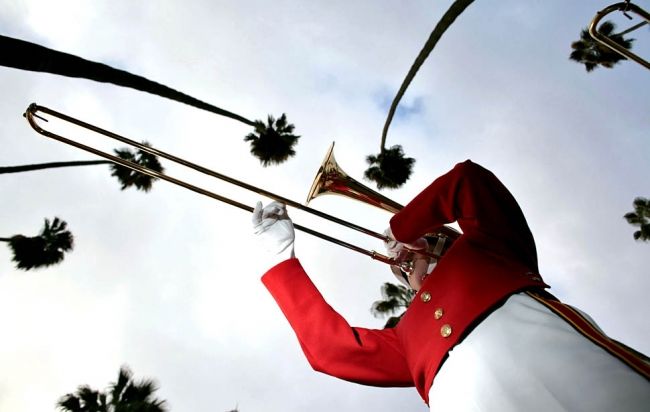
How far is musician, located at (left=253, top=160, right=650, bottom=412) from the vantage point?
6.07 ft

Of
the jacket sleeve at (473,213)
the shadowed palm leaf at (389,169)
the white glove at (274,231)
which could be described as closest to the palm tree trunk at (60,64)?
the white glove at (274,231)

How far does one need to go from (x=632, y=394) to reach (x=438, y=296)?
0.99m

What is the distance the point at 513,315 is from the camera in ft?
7.07

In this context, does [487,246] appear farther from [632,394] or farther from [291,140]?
[291,140]

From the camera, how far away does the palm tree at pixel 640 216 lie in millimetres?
13602

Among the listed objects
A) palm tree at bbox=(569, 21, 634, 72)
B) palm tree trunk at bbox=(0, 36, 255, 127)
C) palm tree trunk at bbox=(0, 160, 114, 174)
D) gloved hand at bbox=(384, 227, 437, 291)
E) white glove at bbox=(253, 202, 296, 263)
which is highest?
palm tree at bbox=(569, 21, 634, 72)

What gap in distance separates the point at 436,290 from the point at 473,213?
519mm

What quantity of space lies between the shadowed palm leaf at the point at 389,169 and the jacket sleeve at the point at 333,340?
746 cm

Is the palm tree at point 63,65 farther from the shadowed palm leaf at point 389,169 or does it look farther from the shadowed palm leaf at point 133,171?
the shadowed palm leaf at point 389,169

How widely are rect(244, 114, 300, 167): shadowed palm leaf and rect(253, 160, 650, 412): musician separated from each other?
597 cm

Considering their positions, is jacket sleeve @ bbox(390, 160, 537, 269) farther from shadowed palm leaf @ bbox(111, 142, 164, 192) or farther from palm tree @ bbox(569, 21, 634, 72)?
palm tree @ bbox(569, 21, 634, 72)

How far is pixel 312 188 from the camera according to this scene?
11.9ft

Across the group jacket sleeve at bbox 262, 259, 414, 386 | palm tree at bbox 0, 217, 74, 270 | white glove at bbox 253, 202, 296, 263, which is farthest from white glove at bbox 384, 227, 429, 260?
palm tree at bbox 0, 217, 74, 270

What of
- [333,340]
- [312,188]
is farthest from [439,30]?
[333,340]
